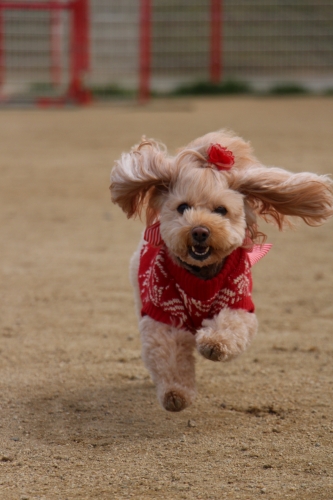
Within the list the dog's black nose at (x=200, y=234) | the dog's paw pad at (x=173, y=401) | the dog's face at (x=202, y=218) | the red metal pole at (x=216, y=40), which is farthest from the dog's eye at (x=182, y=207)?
the red metal pole at (x=216, y=40)

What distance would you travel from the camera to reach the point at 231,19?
16656 mm

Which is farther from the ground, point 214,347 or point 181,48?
point 214,347

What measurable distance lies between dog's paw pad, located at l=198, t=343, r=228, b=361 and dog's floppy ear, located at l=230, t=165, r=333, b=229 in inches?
22.7

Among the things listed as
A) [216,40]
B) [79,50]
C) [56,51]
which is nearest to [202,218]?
[79,50]

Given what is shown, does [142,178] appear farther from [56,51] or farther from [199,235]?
[56,51]

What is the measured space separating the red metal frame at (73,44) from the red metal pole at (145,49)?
110cm

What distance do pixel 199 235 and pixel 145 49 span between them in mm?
13699

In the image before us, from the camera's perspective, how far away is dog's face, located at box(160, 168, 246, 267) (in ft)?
8.16

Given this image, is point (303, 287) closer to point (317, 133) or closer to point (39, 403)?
point (39, 403)

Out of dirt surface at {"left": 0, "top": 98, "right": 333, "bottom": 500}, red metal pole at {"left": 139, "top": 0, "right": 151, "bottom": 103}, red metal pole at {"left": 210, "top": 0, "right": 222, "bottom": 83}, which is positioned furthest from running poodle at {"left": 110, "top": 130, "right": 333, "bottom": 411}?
red metal pole at {"left": 210, "top": 0, "right": 222, "bottom": 83}

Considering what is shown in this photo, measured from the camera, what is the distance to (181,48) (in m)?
16.9

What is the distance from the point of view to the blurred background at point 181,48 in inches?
628

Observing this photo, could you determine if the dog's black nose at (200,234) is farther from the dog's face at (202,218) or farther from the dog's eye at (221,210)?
the dog's eye at (221,210)

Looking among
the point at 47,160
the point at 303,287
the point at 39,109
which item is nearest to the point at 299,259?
the point at 303,287
